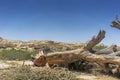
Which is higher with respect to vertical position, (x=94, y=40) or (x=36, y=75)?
(x=94, y=40)

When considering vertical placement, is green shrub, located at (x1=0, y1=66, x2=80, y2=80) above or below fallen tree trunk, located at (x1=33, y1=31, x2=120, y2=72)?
below

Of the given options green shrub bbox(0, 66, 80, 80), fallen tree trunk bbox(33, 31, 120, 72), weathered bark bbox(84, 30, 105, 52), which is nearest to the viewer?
green shrub bbox(0, 66, 80, 80)

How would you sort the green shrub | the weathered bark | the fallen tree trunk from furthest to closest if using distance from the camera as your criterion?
the weathered bark, the fallen tree trunk, the green shrub

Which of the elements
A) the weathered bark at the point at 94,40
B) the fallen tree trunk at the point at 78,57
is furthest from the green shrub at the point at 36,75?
the weathered bark at the point at 94,40

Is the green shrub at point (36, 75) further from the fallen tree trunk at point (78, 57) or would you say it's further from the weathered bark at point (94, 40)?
the weathered bark at point (94, 40)

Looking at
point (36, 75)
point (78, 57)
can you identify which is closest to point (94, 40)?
point (78, 57)

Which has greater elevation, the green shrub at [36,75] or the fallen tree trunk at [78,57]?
the fallen tree trunk at [78,57]

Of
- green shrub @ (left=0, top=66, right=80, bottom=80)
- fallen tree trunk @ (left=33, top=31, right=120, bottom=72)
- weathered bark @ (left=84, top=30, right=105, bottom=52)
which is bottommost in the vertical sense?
green shrub @ (left=0, top=66, right=80, bottom=80)

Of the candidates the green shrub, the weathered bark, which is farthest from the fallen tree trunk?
the green shrub

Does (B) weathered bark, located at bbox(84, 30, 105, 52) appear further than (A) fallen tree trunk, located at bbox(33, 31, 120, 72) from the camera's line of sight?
Yes

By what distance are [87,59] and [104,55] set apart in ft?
3.57

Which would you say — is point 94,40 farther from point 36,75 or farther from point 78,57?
point 36,75

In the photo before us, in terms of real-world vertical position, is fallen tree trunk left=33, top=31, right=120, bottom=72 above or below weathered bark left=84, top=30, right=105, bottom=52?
below

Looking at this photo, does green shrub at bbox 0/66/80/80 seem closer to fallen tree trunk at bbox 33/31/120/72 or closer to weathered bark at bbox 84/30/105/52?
fallen tree trunk at bbox 33/31/120/72
